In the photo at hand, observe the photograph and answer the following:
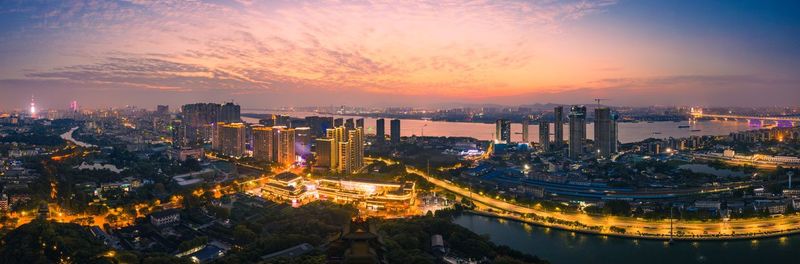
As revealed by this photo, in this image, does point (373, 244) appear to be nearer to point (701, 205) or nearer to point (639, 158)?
point (701, 205)

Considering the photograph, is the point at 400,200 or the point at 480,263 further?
the point at 400,200

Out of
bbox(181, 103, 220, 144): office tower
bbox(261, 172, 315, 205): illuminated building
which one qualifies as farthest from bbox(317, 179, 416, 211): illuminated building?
bbox(181, 103, 220, 144): office tower

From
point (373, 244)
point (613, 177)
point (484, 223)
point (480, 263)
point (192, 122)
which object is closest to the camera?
point (373, 244)

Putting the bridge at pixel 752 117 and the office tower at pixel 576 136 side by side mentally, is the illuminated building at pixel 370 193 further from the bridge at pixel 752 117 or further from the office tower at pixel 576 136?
the bridge at pixel 752 117

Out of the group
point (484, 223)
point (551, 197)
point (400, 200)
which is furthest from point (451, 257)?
point (551, 197)

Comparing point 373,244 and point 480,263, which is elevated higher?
point 373,244

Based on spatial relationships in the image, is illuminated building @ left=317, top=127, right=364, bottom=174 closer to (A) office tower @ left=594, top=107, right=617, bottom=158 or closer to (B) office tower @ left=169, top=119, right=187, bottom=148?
(A) office tower @ left=594, top=107, right=617, bottom=158

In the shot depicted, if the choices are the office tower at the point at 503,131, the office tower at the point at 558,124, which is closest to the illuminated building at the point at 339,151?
the office tower at the point at 503,131
